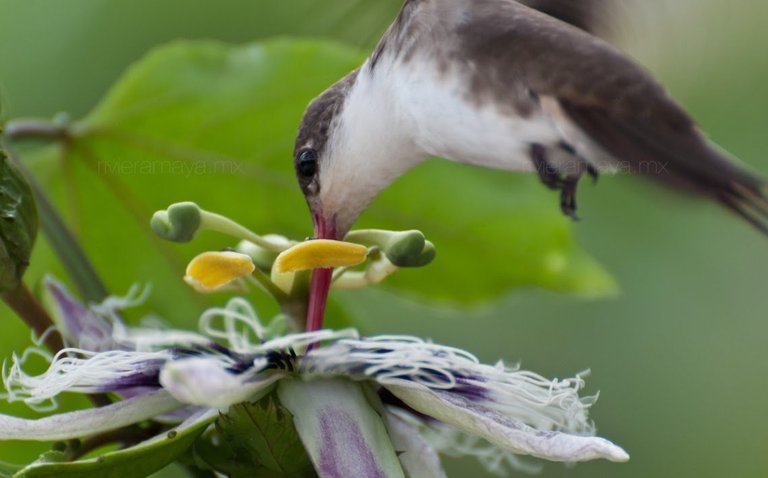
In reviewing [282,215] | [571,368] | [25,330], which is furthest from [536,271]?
[571,368]

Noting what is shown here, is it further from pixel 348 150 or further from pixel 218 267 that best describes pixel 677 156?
pixel 218 267

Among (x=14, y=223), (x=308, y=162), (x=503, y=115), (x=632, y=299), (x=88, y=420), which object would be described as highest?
(x=503, y=115)

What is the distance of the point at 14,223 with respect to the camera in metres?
0.97

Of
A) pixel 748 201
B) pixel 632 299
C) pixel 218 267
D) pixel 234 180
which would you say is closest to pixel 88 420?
pixel 218 267

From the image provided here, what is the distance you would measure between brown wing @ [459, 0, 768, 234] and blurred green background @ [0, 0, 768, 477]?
1605 millimetres

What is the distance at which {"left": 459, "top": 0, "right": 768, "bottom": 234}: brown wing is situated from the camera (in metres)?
0.69

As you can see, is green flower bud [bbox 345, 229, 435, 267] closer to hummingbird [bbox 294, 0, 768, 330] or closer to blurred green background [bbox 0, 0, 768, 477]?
hummingbird [bbox 294, 0, 768, 330]

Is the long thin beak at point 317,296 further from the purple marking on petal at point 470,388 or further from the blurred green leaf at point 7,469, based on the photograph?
the blurred green leaf at point 7,469

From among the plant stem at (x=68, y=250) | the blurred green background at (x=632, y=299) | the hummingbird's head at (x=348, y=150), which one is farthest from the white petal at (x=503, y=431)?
the blurred green background at (x=632, y=299)

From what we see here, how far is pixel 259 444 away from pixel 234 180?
0.65 metres

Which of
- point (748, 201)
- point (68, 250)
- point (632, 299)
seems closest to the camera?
point (748, 201)

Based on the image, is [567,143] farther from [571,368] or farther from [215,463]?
[571,368]

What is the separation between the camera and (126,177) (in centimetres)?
145

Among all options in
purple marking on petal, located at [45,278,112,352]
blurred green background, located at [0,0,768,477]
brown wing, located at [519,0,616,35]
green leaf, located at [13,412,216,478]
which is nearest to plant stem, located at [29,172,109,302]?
purple marking on petal, located at [45,278,112,352]
